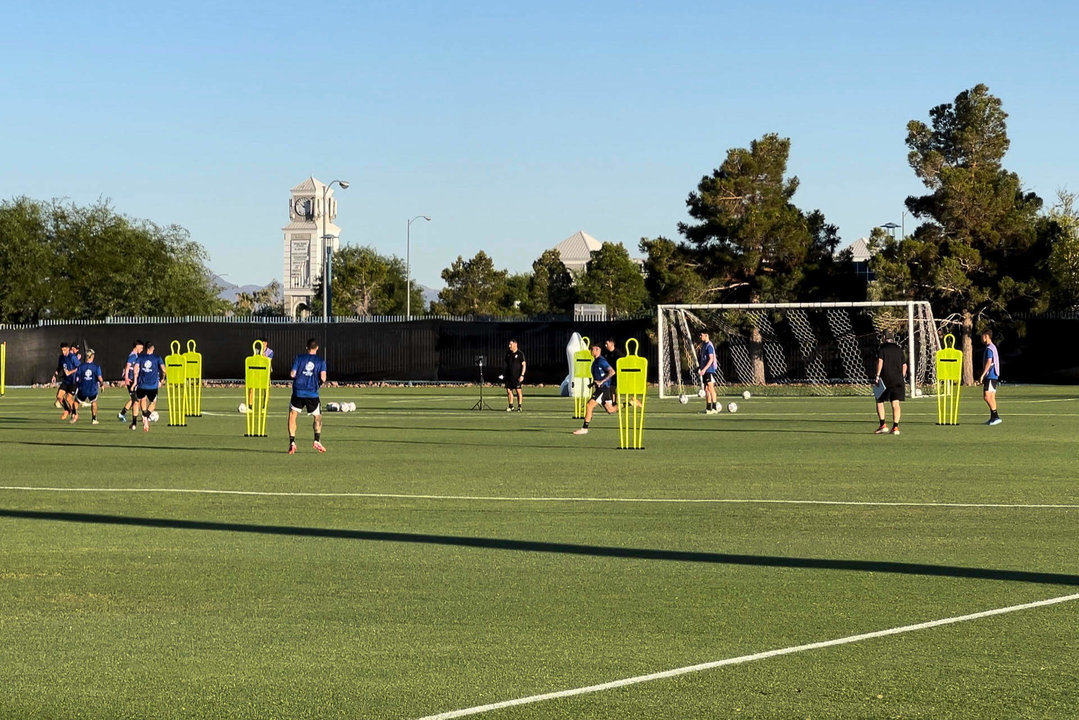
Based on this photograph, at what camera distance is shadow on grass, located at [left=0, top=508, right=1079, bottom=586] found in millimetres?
9523

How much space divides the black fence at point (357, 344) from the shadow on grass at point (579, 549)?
4021 cm

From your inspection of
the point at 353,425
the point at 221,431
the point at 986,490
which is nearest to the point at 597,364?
the point at 353,425

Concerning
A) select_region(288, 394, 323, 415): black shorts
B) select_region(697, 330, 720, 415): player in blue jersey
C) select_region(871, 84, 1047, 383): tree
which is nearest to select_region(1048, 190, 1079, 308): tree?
select_region(871, 84, 1047, 383): tree

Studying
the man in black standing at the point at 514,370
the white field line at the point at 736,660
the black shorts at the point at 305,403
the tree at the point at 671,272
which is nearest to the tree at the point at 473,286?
the tree at the point at 671,272

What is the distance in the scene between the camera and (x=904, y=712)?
5.94 m

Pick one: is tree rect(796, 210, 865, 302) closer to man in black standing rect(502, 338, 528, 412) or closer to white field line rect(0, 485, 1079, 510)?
man in black standing rect(502, 338, 528, 412)

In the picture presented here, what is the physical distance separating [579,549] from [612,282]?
290 ft

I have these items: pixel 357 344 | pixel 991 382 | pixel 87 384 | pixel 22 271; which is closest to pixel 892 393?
pixel 991 382

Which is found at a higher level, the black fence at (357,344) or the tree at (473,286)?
the tree at (473,286)

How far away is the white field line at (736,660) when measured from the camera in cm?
606

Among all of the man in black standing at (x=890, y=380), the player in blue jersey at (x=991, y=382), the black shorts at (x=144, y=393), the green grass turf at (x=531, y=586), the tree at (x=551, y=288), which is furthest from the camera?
the tree at (x=551, y=288)

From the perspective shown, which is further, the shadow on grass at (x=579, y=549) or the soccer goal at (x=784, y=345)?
the soccer goal at (x=784, y=345)

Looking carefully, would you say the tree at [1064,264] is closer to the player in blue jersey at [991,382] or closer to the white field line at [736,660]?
the player in blue jersey at [991,382]

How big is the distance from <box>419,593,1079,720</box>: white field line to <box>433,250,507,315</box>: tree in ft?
324
